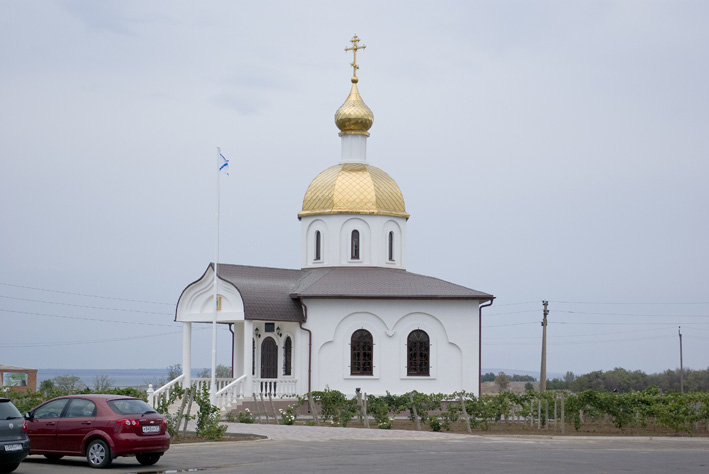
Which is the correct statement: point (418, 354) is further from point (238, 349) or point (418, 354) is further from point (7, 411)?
point (7, 411)

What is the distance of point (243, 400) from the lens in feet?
101

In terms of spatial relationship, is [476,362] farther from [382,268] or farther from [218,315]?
[218,315]

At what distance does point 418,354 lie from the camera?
1303 inches

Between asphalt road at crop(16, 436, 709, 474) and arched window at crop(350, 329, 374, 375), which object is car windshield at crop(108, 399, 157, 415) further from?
arched window at crop(350, 329, 374, 375)

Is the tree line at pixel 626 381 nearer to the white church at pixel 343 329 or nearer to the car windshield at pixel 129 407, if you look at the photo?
the white church at pixel 343 329

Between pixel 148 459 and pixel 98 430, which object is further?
pixel 148 459

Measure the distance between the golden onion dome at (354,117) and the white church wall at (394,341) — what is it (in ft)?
26.1

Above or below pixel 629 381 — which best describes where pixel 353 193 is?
above

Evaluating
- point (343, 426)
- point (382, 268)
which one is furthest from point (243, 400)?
point (382, 268)

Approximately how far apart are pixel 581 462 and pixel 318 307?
55.1 ft

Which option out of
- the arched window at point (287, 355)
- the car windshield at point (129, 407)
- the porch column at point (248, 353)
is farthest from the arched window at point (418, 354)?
the car windshield at point (129, 407)

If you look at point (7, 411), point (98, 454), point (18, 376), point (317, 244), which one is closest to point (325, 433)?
point (98, 454)

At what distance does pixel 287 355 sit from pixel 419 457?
1640 centimetres

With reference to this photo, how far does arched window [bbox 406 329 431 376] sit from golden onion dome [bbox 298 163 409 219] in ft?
17.7
